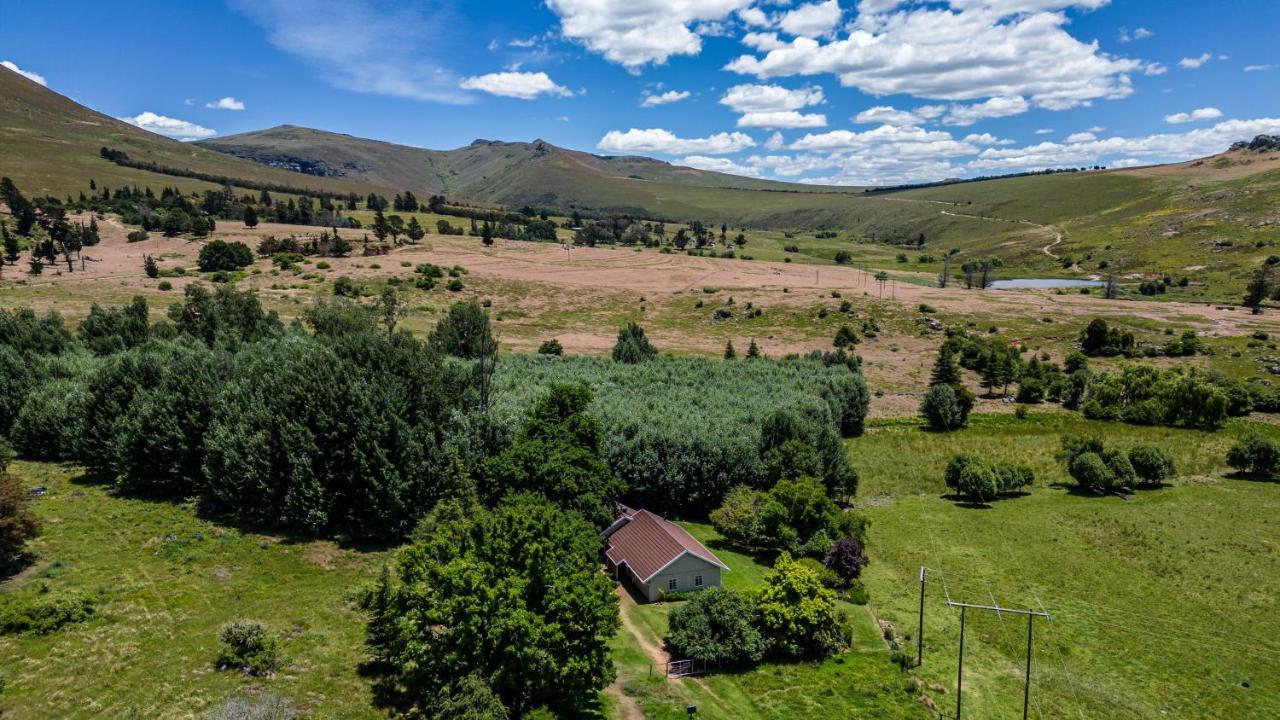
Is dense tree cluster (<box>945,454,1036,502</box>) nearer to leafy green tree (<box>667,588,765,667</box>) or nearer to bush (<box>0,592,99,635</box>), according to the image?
leafy green tree (<box>667,588,765,667</box>)

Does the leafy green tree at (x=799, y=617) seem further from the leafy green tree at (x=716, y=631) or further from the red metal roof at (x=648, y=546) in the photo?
the red metal roof at (x=648, y=546)

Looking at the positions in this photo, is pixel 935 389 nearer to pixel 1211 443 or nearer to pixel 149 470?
pixel 1211 443

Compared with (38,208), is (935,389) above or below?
below

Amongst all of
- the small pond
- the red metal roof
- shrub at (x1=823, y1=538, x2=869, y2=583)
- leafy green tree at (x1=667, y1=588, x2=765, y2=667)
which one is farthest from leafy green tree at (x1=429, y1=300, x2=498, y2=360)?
the small pond

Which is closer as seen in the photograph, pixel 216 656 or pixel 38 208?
pixel 216 656

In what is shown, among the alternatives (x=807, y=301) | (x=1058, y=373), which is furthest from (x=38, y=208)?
(x=1058, y=373)

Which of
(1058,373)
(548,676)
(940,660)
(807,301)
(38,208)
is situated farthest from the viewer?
(38,208)
